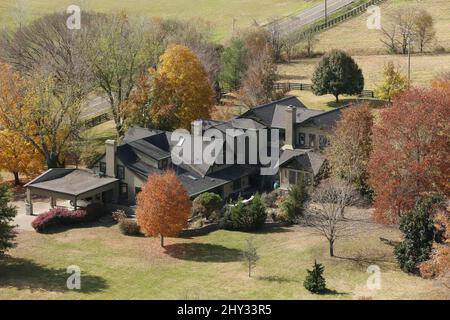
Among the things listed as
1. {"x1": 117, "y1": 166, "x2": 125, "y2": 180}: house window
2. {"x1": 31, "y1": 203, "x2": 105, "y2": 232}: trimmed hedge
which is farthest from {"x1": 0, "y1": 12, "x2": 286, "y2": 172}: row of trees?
{"x1": 31, "y1": 203, "x2": 105, "y2": 232}: trimmed hedge

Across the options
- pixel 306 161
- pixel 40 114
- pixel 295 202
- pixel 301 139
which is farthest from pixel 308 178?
pixel 40 114

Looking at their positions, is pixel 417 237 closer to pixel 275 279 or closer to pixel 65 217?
pixel 275 279

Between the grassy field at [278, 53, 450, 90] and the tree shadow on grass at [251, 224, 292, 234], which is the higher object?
the grassy field at [278, 53, 450, 90]

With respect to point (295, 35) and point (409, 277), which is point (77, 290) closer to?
point (409, 277)

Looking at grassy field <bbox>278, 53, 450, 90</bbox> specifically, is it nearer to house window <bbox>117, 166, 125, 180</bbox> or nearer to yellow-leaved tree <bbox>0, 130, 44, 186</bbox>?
house window <bbox>117, 166, 125, 180</bbox>

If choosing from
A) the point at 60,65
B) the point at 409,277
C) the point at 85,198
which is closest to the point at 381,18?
the point at 60,65
